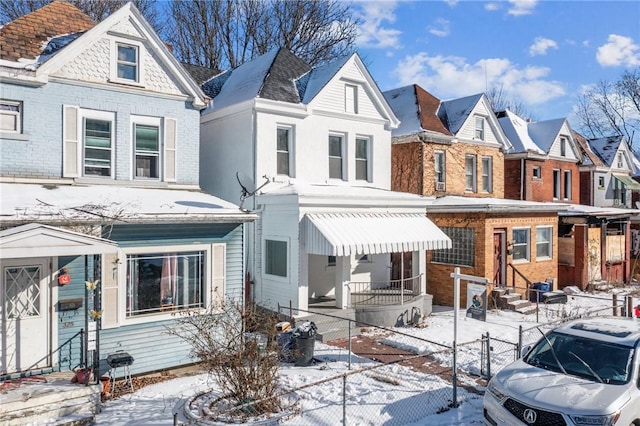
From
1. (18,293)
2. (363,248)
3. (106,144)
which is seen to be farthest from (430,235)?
(18,293)

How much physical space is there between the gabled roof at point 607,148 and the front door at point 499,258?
66.5ft

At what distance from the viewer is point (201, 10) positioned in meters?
33.3

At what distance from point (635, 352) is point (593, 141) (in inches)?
1383

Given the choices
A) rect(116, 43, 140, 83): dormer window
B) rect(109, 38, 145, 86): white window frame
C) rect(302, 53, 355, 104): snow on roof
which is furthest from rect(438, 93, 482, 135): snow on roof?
A: rect(116, 43, 140, 83): dormer window

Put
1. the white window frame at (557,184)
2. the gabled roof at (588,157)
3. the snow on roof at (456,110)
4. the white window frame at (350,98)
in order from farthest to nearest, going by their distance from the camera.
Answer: the gabled roof at (588,157) < the white window frame at (557,184) < the snow on roof at (456,110) < the white window frame at (350,98)

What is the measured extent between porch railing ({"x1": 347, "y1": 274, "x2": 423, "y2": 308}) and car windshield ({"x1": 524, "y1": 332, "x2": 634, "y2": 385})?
6.78 m

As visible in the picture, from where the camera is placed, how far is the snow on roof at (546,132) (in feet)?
93.1

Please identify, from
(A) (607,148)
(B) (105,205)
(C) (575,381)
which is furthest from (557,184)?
(B) (105,205)

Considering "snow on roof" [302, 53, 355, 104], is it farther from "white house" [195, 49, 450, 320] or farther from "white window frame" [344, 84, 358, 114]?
"white window frame" [344, 84, 358, 114]

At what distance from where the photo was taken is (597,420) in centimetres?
681

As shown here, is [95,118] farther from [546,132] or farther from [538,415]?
[546,132]

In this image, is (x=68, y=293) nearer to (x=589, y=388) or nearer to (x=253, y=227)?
(x=253, y=227)

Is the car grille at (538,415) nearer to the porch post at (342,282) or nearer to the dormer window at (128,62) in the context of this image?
the porch post at (342,282)

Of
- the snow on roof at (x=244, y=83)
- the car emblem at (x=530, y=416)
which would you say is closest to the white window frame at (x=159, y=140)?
the snow on roof at (x=244, y=83)
